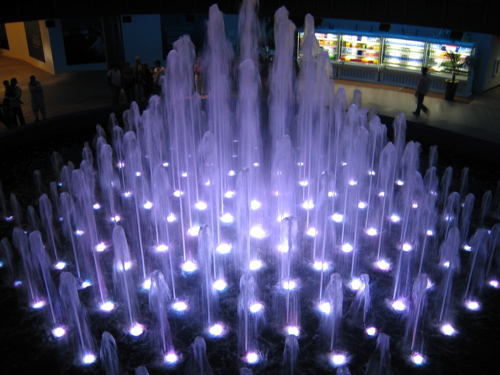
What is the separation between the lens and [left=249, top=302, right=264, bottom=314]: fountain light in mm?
6465

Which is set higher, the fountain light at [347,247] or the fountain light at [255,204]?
the fountain light at [255,204]

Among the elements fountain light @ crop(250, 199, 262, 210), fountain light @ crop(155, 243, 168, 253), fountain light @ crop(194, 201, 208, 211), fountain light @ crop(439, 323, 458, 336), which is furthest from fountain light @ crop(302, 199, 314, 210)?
fountain light @ crop(439, 323, 458, 336)

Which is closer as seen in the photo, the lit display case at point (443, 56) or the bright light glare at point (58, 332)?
the bright light glare at point (58, 332)

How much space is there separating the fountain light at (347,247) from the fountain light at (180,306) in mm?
2637

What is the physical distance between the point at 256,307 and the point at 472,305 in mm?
2857

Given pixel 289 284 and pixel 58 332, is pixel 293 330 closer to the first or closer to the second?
pixel 289 284

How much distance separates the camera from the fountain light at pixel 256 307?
6465mm

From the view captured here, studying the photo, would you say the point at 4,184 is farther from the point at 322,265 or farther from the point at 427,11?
the point at 427,11

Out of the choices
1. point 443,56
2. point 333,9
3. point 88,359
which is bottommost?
point 88,359

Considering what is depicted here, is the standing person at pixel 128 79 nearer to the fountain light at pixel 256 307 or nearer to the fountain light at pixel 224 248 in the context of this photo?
the fountain light at pixel 224 248

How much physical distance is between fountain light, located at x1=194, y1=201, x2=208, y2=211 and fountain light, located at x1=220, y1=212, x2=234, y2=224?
440 millimetres

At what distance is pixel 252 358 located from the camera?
18.9 ft

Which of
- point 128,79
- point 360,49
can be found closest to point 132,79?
point 128,79

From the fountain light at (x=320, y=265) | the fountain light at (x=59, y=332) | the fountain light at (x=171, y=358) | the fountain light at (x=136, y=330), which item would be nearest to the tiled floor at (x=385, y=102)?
the fountain light at (x=320, y=265)
